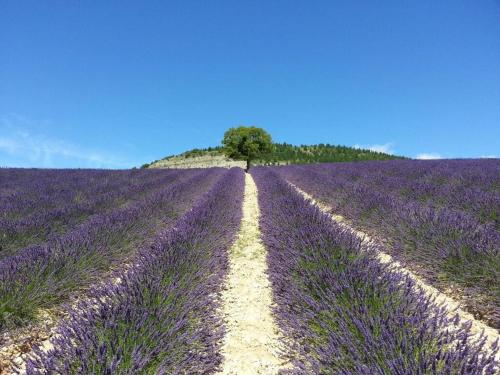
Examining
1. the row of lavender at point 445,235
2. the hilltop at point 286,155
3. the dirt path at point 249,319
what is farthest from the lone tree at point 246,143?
the dirt path at point 249,319

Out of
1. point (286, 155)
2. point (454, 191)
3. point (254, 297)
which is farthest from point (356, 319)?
point (286, 155)

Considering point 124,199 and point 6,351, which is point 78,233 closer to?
point 6,351

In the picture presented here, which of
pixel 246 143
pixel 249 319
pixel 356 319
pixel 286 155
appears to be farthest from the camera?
pixel 286 155

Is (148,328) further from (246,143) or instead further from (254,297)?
(246,143)

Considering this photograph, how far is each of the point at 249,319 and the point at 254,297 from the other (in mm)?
383

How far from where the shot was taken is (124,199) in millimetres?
6926

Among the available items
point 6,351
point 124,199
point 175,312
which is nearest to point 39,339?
point 6,351

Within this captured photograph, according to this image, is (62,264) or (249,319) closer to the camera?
(249,319)

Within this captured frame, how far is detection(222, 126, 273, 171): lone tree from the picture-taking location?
25.8m

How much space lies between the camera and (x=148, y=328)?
1.56 m

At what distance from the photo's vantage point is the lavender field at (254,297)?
1.39 metres

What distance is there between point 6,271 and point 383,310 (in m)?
2.65

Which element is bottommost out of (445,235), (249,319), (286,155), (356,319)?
(249,319)

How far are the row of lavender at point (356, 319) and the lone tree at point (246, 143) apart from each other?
22.9 meters
